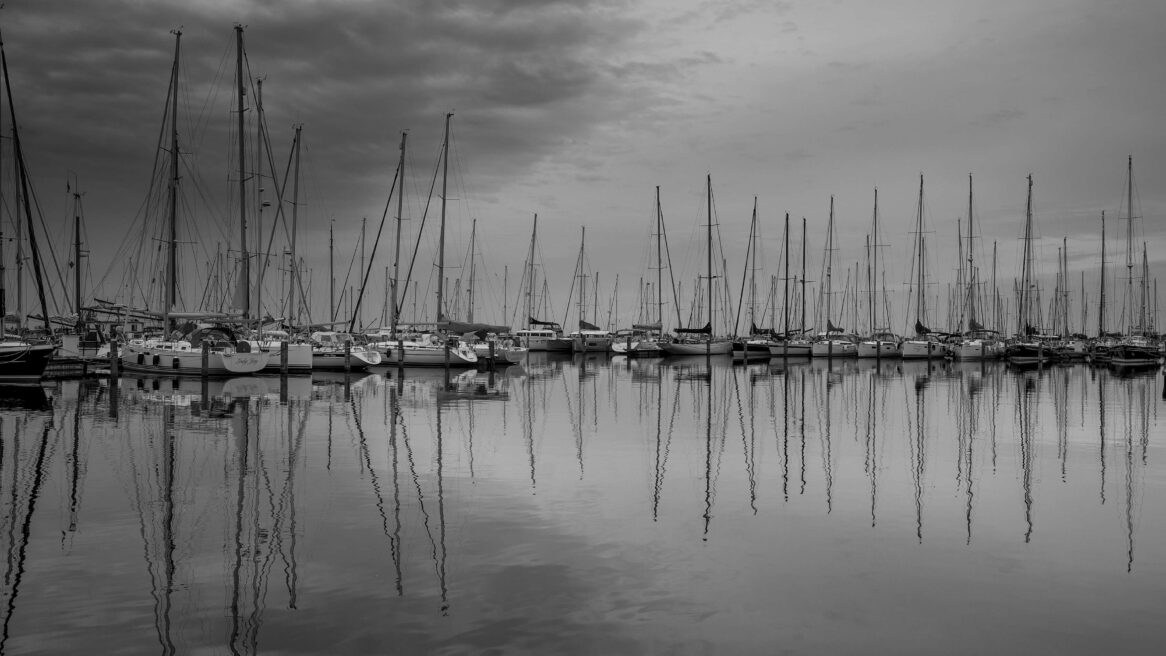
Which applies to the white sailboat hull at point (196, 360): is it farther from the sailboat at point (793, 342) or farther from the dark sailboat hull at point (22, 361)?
the sailboat at point (793, 342)

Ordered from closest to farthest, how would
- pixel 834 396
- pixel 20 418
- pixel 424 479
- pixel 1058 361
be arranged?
pixel 424 479, pixel 20 418, pixel 834 396, pixel 1058 361

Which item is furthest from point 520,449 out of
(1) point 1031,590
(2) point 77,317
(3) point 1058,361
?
(3) point 1058,361

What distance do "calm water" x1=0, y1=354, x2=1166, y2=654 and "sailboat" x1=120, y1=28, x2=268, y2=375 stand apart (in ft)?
67.3

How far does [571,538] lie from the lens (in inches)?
470

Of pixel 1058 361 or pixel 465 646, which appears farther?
pixel 1058 361

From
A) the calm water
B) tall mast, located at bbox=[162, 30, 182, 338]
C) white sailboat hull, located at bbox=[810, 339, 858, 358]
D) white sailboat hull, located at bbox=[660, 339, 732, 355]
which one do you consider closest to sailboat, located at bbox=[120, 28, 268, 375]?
tall mast, located at bbox=[162, 30, 182, 338]

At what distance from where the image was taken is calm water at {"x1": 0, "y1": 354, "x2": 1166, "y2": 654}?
8.38 metres

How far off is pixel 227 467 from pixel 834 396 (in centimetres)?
2777

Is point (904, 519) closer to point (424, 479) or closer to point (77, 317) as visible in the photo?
point (424, 479)

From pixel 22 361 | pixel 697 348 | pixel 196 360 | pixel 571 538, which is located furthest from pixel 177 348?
pixel 697 348

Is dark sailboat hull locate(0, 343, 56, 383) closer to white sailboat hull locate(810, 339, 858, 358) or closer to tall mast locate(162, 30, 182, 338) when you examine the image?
tall mast locate(162, 30, 182, 338)

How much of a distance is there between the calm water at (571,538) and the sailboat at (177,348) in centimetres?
2050

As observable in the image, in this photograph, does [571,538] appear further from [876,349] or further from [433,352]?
[876,349]

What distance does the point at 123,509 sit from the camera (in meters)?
13.1
